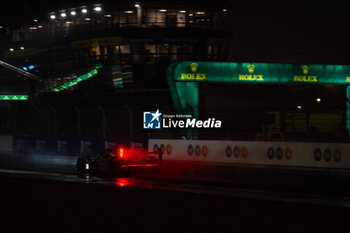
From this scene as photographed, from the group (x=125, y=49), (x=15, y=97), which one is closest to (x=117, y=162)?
(x=125, y=49)

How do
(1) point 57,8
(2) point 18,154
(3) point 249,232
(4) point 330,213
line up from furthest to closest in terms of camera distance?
1. (1) point 57,8
2. (2) point 18,154
3. (4) point 330,213
4. (3) point 249,232

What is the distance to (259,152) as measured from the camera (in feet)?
77.1

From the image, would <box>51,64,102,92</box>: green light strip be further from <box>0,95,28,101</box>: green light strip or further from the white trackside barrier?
the white trackside barrier

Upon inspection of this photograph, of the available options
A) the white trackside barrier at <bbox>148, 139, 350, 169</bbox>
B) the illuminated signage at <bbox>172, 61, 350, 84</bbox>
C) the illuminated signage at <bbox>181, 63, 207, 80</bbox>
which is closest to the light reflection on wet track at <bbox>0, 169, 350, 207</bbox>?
the white trackside barrier at <bbox>148, 139, 350, 169</bbox>

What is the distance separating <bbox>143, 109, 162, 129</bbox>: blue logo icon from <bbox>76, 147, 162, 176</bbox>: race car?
315 inches

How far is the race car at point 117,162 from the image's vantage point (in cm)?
1841

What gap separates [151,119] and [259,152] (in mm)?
6637

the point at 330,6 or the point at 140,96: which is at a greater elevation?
the point at 330,6

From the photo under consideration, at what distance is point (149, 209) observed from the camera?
33.9 ft

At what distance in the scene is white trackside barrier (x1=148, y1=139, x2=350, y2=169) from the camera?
21.4m

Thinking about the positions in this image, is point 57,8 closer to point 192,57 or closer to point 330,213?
point 192,57

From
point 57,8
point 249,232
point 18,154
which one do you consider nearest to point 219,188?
point 249,232

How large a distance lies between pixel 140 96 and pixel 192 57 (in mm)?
6095

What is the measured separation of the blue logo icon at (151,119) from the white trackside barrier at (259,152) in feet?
3.03
